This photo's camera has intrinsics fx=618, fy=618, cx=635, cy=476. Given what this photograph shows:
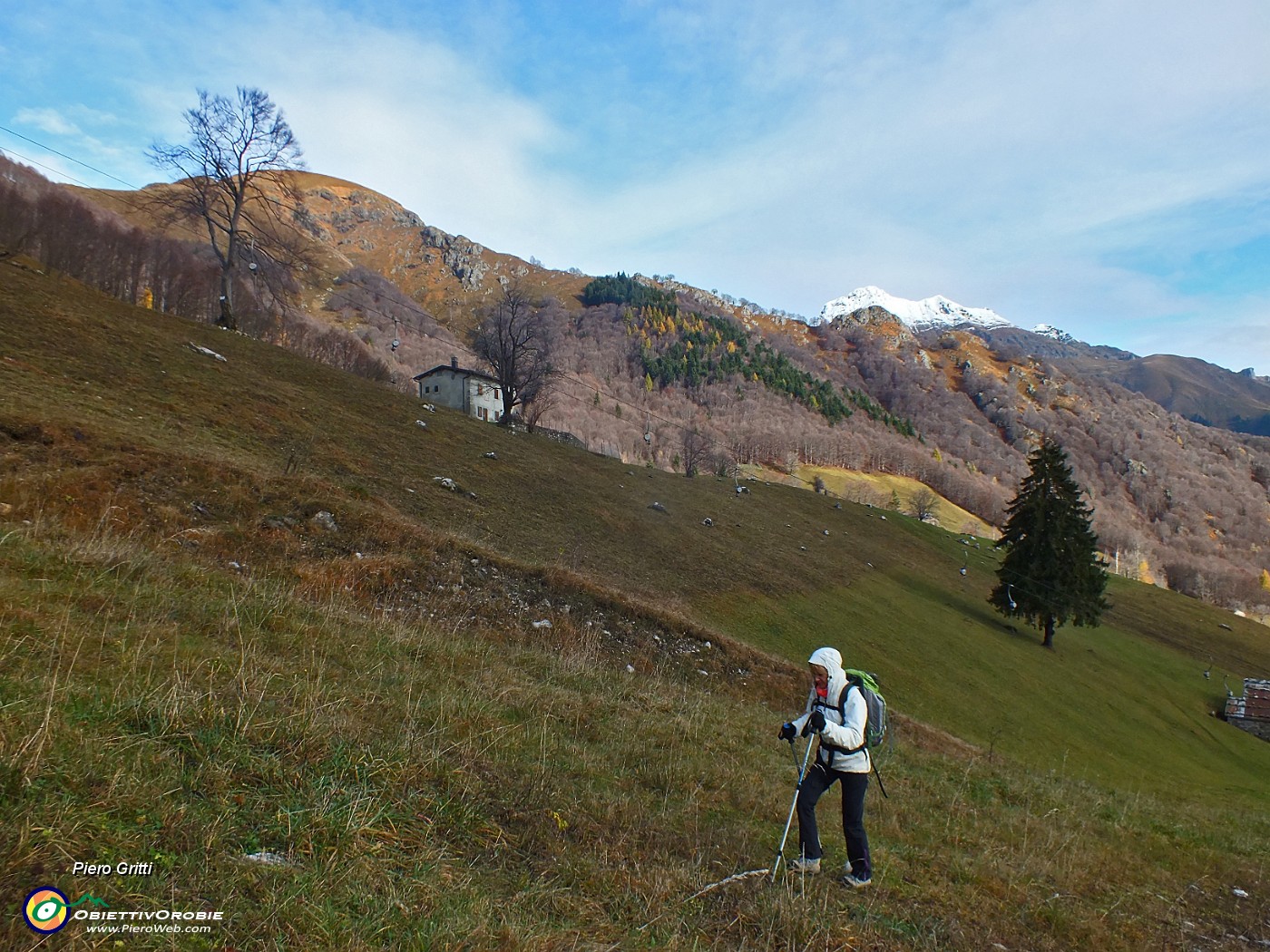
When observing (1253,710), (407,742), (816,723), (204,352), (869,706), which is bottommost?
(1253,710)

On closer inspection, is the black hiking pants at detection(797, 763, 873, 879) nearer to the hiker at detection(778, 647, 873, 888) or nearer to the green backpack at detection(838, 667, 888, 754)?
the hiker at detection(778, 647, 873, 888)

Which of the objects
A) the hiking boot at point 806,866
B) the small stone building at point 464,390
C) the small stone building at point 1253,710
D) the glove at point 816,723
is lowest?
the small stone building at point 1253,710

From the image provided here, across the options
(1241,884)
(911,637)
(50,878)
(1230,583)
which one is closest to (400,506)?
(50,878)

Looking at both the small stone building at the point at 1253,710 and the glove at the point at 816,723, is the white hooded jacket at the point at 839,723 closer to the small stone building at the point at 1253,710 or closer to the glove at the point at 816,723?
the glove at the point at 816,723

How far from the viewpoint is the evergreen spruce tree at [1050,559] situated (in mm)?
46938

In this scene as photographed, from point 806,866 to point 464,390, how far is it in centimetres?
7515

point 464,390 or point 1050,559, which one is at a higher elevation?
point 464,390

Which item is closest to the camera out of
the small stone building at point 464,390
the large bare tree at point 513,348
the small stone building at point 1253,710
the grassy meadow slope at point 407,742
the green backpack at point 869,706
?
the grassy meadow slope at point 407,742

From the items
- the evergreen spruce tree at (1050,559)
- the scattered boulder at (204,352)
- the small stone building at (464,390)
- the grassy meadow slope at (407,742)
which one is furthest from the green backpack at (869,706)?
the small stone building at (464,390)

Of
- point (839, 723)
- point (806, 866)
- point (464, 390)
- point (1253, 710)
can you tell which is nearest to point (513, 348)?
point (464, 390)

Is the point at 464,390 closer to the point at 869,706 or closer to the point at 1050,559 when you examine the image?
the point at 1050,559

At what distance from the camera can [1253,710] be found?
141ft

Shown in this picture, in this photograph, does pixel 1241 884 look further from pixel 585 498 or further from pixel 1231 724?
pixel 1231 724

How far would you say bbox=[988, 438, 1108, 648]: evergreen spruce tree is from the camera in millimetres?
46938
